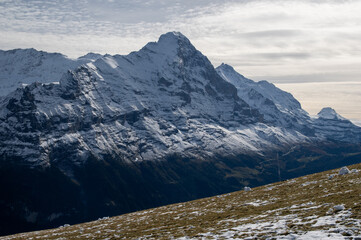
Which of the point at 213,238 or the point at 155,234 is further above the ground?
the point at 213,238

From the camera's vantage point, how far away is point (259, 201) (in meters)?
60.1

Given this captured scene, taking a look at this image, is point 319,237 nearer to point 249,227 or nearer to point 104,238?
point 249,227

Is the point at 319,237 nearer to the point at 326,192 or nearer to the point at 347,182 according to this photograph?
the point at 326,192

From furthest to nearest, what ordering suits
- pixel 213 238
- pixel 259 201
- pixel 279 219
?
pixel 259 201, pixel 279 219, pixel 213 238

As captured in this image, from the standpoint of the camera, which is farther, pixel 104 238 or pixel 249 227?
pixel 104 238

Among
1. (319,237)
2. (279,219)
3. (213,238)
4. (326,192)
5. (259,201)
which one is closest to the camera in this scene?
(319,237)

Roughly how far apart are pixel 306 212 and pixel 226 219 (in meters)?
11.0

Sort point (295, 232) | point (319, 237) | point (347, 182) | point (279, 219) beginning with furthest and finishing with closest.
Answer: point (347, 182) < point (279, 219) < point (295, 232) < point (319, 237)

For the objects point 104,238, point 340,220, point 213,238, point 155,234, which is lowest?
point 104,238

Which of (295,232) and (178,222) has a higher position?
(295,232)

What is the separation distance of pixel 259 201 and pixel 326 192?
447 inches

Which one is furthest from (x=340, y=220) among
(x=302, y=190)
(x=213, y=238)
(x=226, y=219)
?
(x=302, y=190)

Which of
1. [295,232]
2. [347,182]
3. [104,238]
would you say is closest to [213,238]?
[295,232]

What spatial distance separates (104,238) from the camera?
174ft
